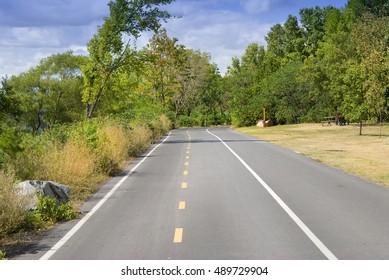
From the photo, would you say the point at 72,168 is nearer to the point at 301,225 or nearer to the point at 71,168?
the point at 71,168

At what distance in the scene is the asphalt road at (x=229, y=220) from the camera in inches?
289

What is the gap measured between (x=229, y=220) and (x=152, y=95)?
70903mm

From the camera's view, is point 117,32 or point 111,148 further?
point 117,32

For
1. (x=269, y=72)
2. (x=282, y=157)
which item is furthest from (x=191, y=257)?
(x=269, y=72)

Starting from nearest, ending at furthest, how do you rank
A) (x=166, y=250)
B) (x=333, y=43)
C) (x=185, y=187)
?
1. (x=166, y=250)
2. (x=185, y=187)
3. (x=333, y=43)

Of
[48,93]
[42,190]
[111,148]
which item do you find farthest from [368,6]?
[42,190]

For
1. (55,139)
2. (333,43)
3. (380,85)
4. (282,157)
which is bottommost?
(282,157)

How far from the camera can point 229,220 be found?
9461 mm

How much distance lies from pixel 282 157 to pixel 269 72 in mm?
62662

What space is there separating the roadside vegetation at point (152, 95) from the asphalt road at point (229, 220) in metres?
1.21

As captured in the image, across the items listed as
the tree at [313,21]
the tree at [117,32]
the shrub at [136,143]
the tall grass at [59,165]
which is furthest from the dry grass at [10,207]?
the tree at [313,21]

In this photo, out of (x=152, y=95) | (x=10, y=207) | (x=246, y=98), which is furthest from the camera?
(x=152, y=95)

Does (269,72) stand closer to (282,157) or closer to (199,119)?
(199,119)

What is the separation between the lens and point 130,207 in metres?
11.1
